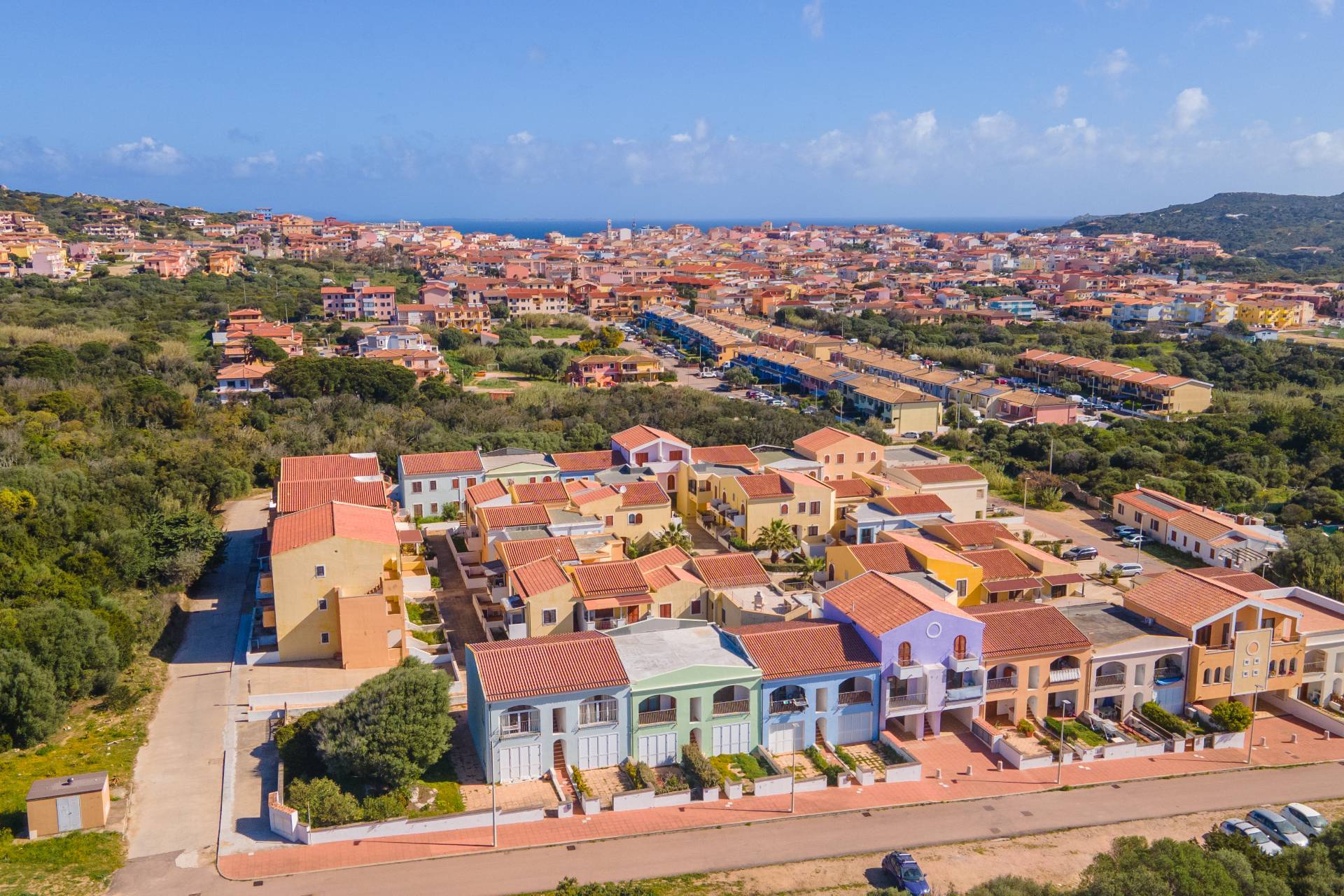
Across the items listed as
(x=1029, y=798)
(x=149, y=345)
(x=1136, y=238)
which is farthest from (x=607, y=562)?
(x=1136, y=238)

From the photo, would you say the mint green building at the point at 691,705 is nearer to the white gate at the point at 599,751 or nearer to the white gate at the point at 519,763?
the white gate at the point at 599,751

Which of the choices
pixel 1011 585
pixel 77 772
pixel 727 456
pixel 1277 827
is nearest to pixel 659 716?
pixel 1277 827

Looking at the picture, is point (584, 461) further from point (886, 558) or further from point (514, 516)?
point (886, 558)

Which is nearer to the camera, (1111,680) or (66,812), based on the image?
(66,812)

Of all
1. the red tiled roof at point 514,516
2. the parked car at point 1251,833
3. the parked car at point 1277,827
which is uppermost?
the red tiled roof at point 514,516

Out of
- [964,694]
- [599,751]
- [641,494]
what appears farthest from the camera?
[641,494]

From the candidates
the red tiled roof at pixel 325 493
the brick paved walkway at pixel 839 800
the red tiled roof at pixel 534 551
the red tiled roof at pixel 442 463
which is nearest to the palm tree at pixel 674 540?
the red tiled roof at pixel 534 551
